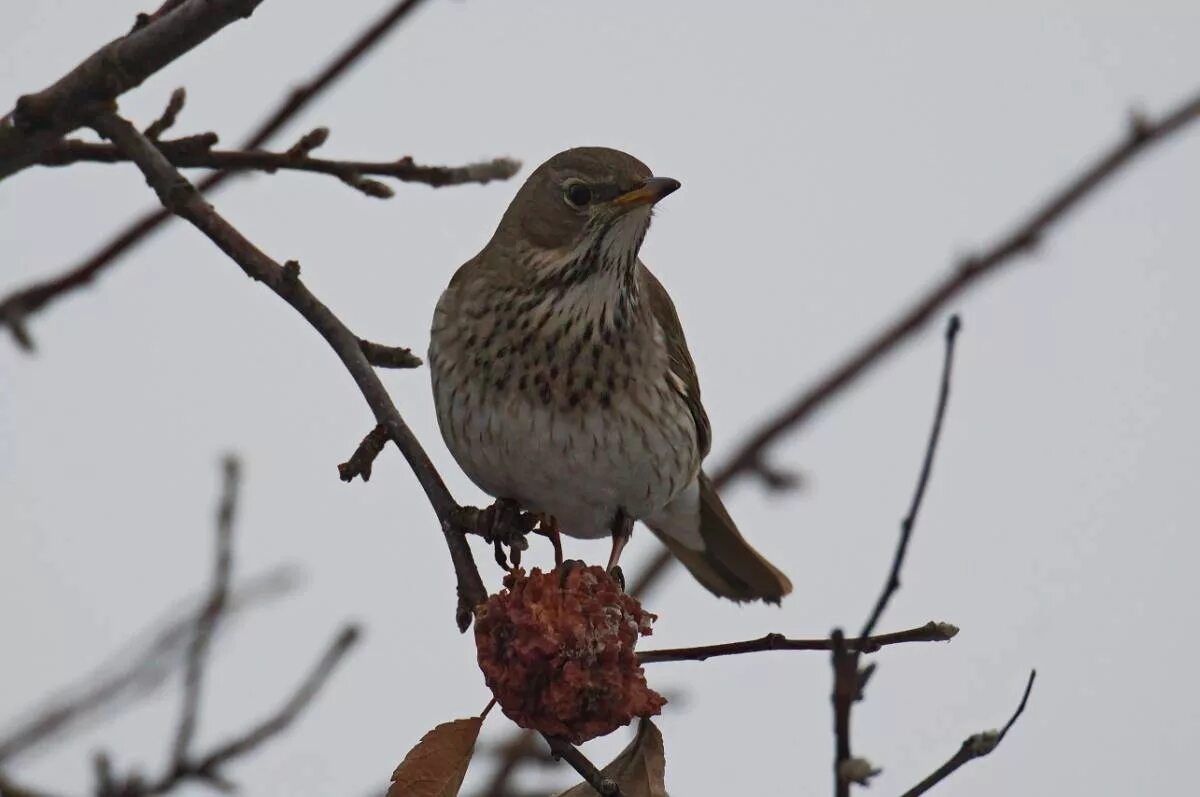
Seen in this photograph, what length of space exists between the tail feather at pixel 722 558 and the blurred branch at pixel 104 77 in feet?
12.0

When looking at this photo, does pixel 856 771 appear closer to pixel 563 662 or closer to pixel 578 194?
pixel 563 662

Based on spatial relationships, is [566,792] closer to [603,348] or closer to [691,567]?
[603,348]

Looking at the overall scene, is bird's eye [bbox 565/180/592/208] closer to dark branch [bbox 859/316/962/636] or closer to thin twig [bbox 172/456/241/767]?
thin twig [bbox 172/456/241/767]

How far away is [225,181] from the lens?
473cm

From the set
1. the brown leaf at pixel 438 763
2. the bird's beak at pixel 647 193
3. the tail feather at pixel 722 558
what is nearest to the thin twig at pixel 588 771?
the brown leaf at pixel 438 763

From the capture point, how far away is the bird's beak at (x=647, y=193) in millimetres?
5344

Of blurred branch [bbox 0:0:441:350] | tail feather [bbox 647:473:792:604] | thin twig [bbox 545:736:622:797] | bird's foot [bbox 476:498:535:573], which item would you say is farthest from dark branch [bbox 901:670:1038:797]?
tail feather [bbox 647:473:792:604]

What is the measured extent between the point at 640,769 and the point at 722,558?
3.64 metres

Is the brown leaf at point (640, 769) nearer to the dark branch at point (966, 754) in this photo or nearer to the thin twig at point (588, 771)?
the thin twig at point (588, 771)

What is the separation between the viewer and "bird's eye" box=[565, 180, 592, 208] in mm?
5688

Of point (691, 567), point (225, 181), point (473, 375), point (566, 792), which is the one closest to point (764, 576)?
point (691, 567)

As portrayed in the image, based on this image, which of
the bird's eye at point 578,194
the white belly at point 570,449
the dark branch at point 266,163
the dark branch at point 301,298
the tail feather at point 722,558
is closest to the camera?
the dark branch at point 301,298

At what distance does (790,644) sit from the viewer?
3045mm

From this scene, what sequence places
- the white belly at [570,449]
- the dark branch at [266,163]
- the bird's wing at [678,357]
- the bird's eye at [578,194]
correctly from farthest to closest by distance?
the bird's wing at [678,357], the bird's eye at [578,194], the white belly at [570,449], the dark branch at [266,163]
